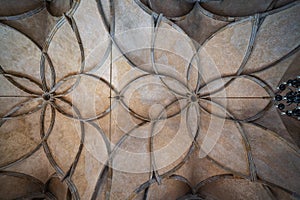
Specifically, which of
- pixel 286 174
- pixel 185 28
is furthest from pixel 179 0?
pixel 286 174

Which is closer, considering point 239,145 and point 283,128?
point 283,128

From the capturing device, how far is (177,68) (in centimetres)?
945

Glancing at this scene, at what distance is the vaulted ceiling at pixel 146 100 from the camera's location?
8.41 meters

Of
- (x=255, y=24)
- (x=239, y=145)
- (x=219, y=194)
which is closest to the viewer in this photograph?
(x=255, y=24)

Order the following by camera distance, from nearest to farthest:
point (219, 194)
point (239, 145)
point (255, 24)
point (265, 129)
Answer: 1. point (255, 24)
2. point (265, 129)
3. point (239, 145)
4. point (219, 194)

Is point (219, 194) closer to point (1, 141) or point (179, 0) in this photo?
point (179, 0)

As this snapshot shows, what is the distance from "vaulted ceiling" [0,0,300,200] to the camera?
27.6ft

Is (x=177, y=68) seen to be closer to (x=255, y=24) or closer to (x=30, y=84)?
(x=255, y=24)

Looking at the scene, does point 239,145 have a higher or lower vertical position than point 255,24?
lower

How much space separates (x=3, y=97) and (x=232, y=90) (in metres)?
7.92

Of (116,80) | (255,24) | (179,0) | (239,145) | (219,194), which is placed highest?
(179,0)

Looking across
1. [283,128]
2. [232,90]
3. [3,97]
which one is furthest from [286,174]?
[3,97]

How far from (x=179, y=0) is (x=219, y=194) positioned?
7.23 m

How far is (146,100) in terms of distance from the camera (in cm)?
968
